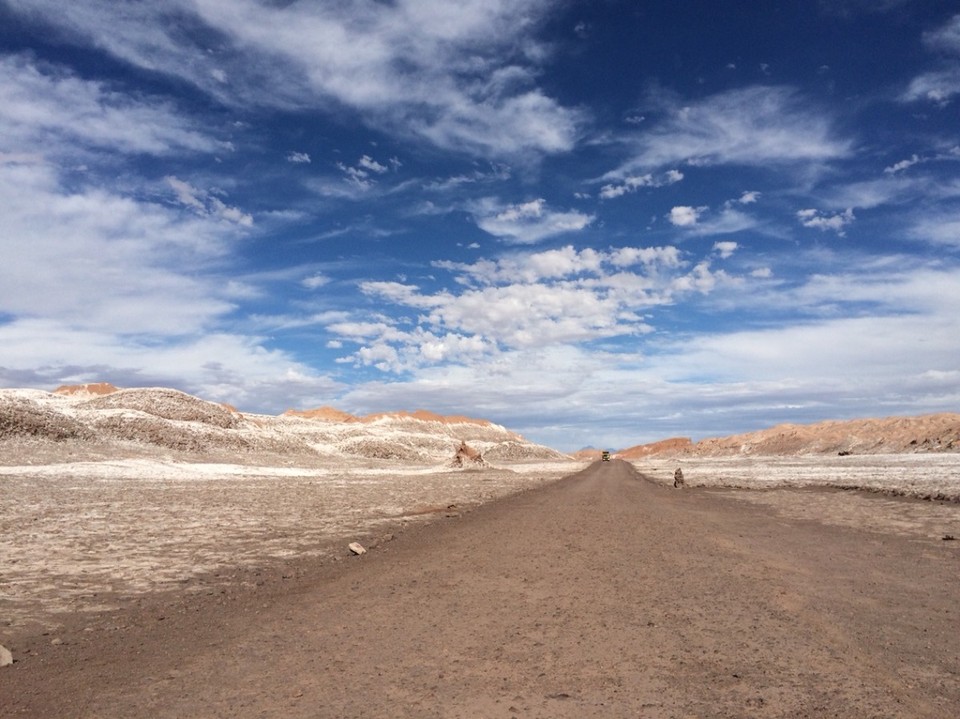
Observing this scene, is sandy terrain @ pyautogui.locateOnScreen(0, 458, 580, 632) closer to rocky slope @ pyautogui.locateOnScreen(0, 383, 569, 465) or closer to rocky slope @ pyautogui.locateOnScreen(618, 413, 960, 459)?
rocky slope @ pyautogui.locateOnScreen(0, 383, 569, 465)

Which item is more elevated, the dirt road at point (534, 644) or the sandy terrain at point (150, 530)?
the sandy terrain at point (150, 530)

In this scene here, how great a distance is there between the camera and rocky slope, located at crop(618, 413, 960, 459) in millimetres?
96125

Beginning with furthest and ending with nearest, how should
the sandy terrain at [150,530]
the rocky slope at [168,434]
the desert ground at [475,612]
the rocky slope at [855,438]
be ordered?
the rocky slope at [855,438] → the rocky slope at [168,434] → the sandy terrain at [150,530] → the desert ground at [475,612]

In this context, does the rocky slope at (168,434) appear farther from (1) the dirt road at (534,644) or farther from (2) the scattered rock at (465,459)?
(1) the dirt road at (534,644)

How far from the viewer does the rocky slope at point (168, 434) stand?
49.2 meters


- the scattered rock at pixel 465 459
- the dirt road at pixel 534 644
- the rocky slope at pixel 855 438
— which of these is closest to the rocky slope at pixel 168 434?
the scattered rock at pixel 465 459

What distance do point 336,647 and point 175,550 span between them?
26.9ft

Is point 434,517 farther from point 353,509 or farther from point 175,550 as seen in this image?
point 175,550

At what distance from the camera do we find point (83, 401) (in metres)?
78.0

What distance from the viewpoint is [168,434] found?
211 feet

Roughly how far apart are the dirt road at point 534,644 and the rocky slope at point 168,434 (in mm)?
41117

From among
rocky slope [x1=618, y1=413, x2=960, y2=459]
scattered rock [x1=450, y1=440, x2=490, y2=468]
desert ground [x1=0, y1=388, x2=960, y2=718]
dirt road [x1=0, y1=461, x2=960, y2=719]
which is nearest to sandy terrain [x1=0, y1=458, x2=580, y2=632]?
desert ground [x1=0, y1=388, x2=960, y2=718]

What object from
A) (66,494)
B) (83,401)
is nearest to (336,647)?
(66,494)

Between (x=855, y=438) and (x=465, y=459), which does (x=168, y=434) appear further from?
(x=855, y=438)
